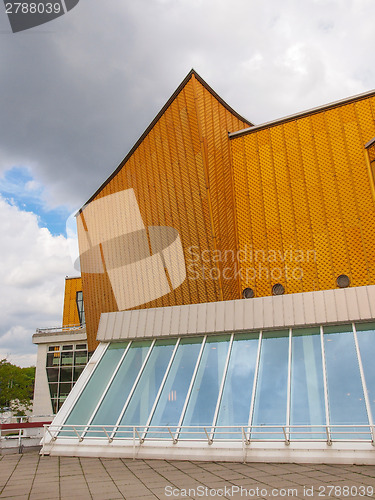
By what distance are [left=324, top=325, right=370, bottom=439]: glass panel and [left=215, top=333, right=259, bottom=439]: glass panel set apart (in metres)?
1.85

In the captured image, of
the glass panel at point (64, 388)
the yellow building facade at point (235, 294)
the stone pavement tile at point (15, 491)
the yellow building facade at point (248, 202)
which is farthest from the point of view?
the glass panel at point (64, 388)

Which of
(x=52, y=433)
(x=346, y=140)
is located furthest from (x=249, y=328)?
(x=346, y=140)

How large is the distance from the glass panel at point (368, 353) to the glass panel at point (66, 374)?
82.2 ft

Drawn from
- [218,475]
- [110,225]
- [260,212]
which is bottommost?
[218,475]

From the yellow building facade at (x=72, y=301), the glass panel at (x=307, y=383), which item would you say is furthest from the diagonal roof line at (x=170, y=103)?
the yellow building facade at (x=72, y=301)

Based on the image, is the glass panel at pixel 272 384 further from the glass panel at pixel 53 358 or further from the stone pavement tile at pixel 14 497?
the glass panel at pixel 53 358

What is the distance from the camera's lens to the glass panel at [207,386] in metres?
8.93

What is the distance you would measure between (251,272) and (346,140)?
222 inches

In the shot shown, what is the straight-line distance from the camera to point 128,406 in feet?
32.4

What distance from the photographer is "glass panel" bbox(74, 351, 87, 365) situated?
29608 mm

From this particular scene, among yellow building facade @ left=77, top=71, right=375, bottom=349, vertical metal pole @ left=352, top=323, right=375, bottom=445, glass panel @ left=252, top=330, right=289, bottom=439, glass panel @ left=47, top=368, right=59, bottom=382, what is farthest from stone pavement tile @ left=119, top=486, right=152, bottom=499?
glass panel @ left=47, top=368, right=59, bottom=382

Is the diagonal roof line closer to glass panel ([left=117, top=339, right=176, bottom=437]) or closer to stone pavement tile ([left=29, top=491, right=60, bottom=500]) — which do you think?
glass panel ([left=117, top=339, right=176, bottom=437])

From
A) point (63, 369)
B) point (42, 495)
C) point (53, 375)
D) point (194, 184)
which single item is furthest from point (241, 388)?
point (53, 375)

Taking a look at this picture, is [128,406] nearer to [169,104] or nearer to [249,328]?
[249,328]
